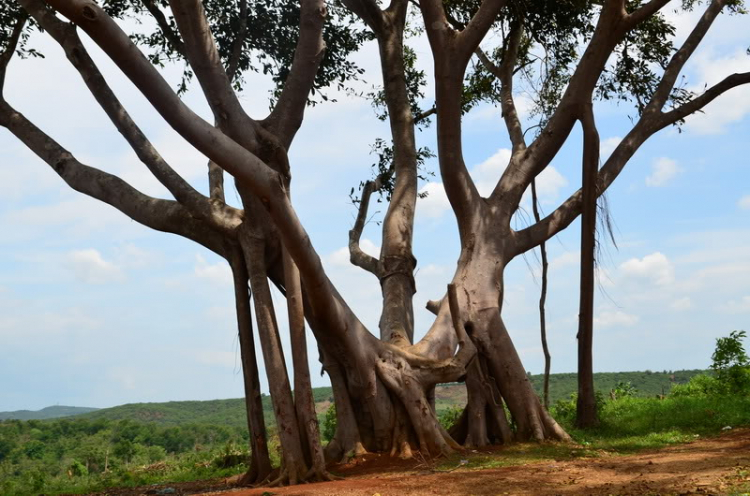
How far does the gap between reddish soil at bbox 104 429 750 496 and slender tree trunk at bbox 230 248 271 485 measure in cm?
114

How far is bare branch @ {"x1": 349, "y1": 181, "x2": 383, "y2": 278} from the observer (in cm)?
1209

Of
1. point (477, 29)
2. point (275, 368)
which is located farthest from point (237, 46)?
A: point (275, 368)

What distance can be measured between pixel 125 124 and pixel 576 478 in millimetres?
6358

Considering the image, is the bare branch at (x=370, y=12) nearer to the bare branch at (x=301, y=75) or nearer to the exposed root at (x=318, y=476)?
the bare branch at (x=301, y=75)

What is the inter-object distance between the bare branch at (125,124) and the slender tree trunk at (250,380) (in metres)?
0.58

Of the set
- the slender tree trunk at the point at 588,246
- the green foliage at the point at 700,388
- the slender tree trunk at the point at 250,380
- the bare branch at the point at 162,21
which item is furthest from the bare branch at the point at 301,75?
the green foliage at the point at 700,388

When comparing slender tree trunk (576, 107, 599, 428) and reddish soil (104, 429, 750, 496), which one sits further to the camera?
slender tree trunk (576, 107, 599, 428)

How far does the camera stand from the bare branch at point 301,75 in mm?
9039

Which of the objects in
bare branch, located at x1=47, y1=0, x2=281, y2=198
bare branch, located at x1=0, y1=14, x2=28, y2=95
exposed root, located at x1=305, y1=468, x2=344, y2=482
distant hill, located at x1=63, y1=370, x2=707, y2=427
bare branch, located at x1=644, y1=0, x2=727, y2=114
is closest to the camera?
bare branch, located at x1=47, y1=0, x2=281, y2=198

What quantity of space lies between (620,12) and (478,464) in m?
6.24

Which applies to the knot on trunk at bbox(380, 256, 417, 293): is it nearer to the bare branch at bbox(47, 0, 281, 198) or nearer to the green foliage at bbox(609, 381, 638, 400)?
the bare branch at bbox(47, 0, 281, 198)

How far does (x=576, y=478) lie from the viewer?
6867 millimetres

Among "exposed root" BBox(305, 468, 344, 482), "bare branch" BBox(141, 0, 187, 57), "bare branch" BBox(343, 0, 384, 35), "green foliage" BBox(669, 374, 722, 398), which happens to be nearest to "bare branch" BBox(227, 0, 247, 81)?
"bare branch" BBox(141, 0, 187, 57)

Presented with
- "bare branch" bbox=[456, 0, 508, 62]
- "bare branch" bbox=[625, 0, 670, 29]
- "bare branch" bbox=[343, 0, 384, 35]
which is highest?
"bare branch" bbox=[343, 0, 384, 35]
